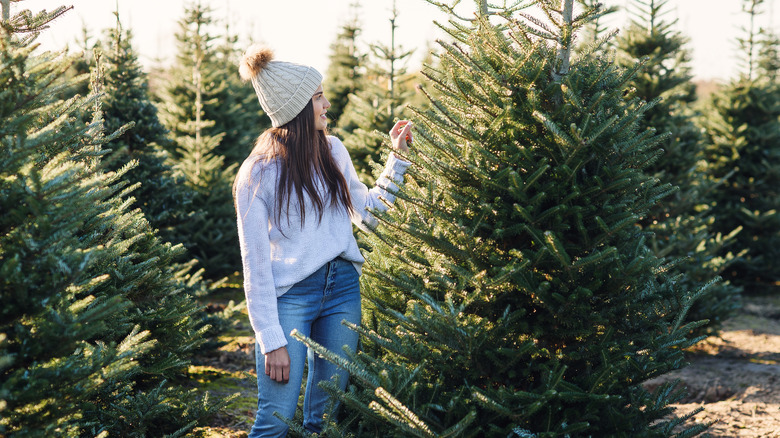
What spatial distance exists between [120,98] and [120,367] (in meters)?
4.98

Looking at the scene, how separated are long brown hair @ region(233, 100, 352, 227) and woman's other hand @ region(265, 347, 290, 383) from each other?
24.0 inches

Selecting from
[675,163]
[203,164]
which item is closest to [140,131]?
[203,164]

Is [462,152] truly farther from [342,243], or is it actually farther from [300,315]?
[300,315]

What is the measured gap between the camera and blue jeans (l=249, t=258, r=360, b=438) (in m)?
2.69

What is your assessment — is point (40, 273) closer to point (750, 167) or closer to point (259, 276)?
point (259, 276)

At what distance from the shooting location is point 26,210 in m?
1.99

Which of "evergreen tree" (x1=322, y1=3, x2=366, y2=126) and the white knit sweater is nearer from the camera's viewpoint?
the white knit sweater

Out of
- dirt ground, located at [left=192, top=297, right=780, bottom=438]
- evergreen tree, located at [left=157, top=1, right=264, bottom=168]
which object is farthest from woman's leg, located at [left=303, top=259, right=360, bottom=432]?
evergreen tree, located at [left=157, top=1, right=264, bottom=168]

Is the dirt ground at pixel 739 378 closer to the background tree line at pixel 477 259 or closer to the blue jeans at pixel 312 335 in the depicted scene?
the background tree line at pixel 477 259

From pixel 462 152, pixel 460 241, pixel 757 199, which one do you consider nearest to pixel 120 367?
pixel 460 241

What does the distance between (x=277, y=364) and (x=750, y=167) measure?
10.4m

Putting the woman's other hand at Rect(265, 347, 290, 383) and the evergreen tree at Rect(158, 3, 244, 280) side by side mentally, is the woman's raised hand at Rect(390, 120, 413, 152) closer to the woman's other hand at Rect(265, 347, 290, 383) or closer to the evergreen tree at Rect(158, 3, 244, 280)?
the woman's other hand at Rect(265, 347, 290, 383)

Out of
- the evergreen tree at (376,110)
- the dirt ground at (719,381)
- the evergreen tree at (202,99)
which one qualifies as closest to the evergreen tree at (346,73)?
the evergreen tree at (202,99)

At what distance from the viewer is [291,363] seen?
8.89 ft
